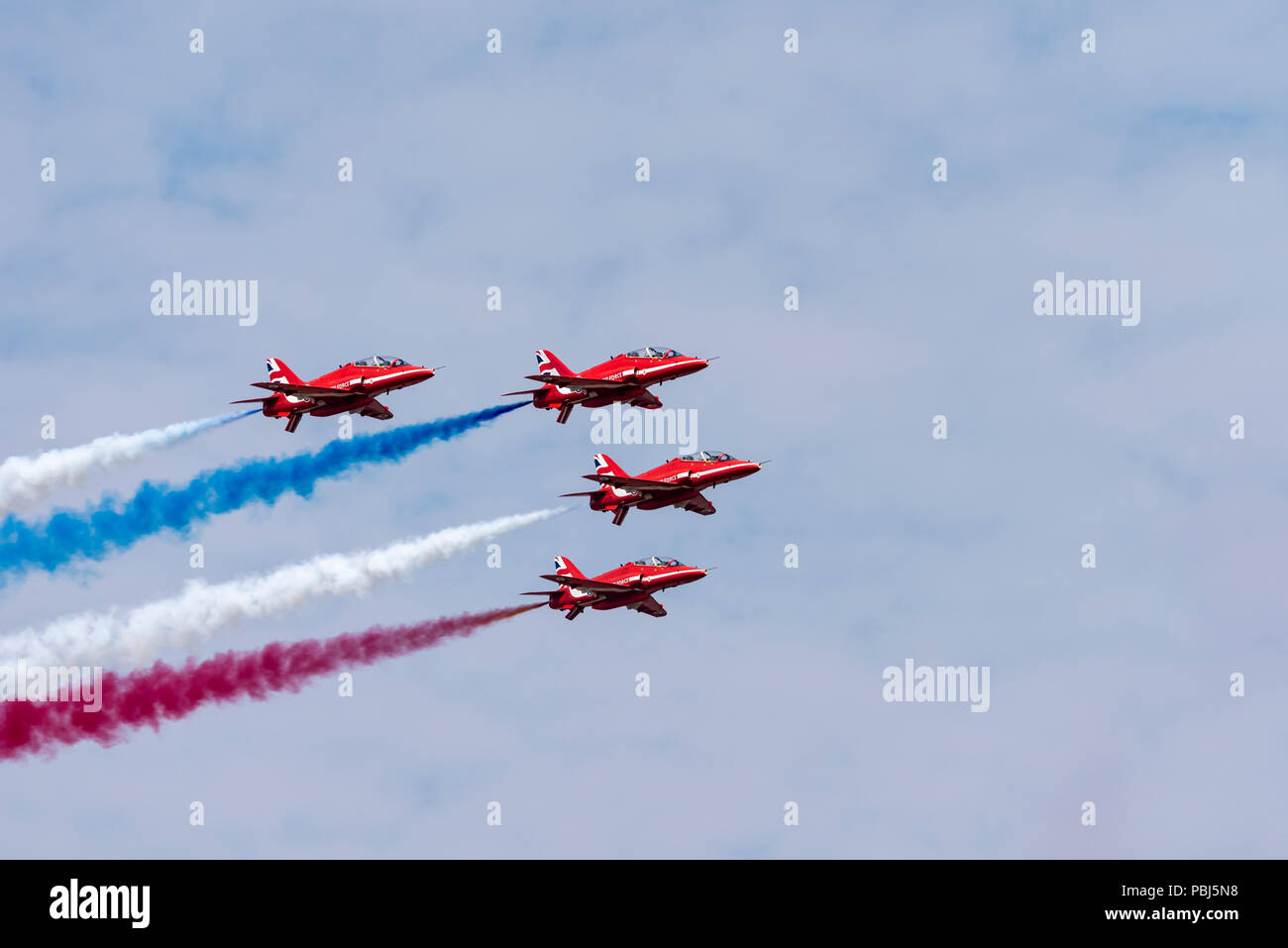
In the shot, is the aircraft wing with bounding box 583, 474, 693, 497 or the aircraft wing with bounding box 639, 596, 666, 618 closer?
the aircraft wing with bounding box 583, 474, 693, 497

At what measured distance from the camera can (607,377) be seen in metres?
161

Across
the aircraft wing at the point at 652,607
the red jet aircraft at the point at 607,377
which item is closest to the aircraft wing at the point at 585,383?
the red jet aircraft at the point at 607,377

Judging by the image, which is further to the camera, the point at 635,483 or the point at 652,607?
the point at 652,607

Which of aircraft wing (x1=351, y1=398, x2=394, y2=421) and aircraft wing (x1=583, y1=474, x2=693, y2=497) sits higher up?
aircraft wing (x1=351, y1=398, x2=394, y2=421)

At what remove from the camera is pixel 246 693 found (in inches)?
6156

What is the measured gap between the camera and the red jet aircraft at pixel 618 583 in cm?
16162

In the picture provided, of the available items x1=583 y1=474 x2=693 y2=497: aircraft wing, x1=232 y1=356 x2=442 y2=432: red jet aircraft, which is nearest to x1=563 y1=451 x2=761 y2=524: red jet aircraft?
x1=583 y1=474 x2=693 y2=497: aircraft wing

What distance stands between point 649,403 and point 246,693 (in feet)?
96.2

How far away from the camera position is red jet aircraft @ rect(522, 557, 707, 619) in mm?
161625

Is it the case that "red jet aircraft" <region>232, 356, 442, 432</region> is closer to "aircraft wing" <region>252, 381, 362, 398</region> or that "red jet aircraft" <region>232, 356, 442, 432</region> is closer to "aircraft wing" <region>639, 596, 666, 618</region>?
"aircraft wing" <region>252, 381, 362, 398</region>

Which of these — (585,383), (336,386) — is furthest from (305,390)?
(585,383)

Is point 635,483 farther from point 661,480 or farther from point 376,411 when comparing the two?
point 376,411

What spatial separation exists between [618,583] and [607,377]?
12.0m
